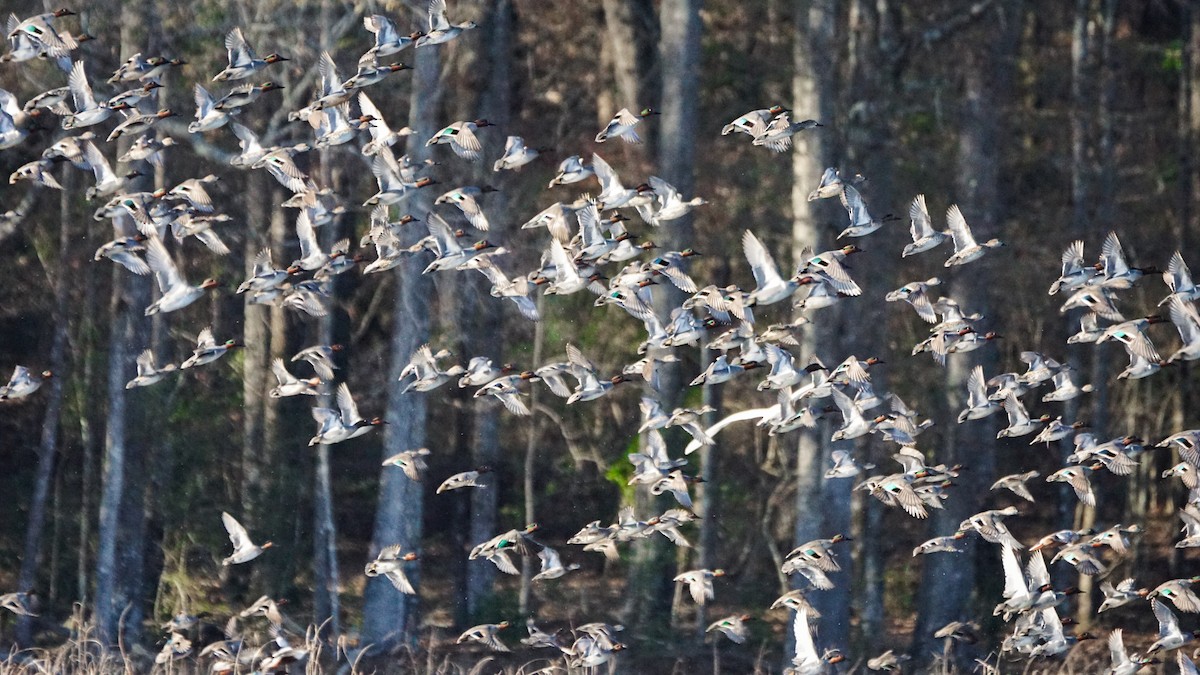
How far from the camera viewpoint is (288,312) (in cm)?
2419

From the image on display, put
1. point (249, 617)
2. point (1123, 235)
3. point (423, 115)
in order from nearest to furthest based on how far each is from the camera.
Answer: point (423, 115)
point (249, 617)
point (1123, 235)

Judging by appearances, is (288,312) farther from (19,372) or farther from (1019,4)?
(1019,4)

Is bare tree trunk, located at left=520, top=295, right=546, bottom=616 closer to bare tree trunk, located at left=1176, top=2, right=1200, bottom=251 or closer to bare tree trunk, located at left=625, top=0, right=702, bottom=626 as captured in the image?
bare tree trunk, located at left=625, top=0, right=702, bottom=626

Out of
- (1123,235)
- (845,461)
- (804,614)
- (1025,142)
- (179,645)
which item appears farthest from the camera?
A: (1025,142)

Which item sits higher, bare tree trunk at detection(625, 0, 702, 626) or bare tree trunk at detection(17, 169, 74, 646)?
bare tree trunk at detection(625, 0, 702, 626)

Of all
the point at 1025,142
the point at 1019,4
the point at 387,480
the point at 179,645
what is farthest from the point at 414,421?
the point at 1025,142

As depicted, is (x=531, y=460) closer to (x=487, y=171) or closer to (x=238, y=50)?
(x=487, y=171)

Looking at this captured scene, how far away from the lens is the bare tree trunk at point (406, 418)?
2038 centimetres

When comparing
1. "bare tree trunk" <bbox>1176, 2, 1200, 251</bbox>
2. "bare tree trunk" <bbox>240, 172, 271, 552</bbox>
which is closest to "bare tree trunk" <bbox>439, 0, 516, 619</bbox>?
"bare tree trunk" <bbox>240, 172, 271, 552</bbox>

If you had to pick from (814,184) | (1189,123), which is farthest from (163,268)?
(1189,123)

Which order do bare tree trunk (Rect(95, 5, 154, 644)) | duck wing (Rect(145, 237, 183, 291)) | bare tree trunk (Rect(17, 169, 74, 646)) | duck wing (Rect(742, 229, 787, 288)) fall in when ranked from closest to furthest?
1. duck wing (Rect(742, 229, 787, 288))
2. duck wing (Rect(145, 237, 183, 291))
3. bare tree trunk (Rect(95, 5, 154, 644))
4. bare tree trunk (Rect(17, 169, 74, 646))

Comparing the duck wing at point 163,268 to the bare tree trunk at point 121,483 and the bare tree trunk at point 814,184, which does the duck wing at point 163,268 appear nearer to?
the bare tree trunk at point 121,483

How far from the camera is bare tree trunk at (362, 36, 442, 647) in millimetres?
20375

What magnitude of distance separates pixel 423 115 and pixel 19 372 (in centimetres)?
574
